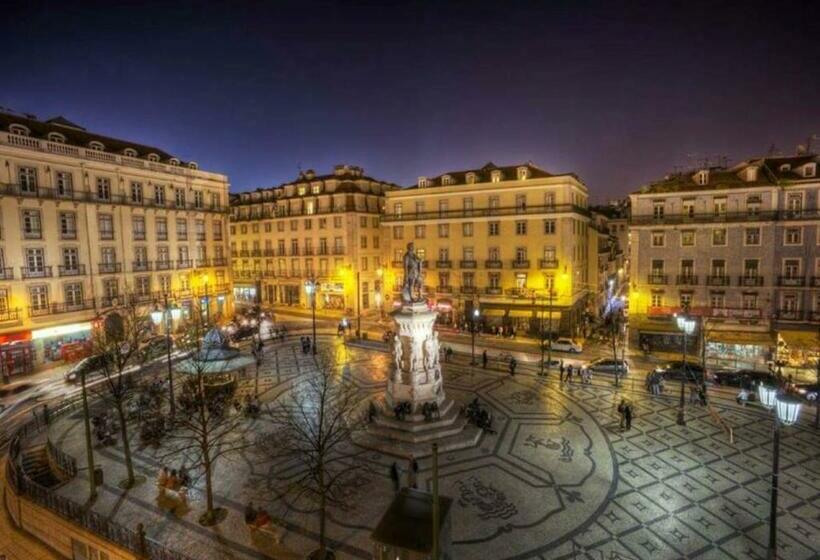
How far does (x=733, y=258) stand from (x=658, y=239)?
17.6 feet

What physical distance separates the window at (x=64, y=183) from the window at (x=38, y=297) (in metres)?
7.67

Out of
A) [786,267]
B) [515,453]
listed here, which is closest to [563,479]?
[515,453]

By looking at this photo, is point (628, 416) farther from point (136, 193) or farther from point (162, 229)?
point (136, 193)

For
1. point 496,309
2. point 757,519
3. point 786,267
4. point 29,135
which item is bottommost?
point 757,519

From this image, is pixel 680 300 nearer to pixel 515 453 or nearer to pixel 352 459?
pixel 515 453

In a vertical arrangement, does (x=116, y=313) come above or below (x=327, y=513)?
above

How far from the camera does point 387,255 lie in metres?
50.4

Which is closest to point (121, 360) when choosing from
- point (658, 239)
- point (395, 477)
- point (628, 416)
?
point (395, 477)

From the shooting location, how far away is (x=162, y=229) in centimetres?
4238

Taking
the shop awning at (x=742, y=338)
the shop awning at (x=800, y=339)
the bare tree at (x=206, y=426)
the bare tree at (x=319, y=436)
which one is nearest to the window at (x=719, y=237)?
the shop awning at (x=742, y=338)

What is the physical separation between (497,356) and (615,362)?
29.8 ft

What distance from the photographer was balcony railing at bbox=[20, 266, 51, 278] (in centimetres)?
3206

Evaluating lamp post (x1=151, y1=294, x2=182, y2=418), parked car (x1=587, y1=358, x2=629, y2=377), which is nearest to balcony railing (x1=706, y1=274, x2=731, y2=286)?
parked car (x1=587, y1=358, x2=629, y2=377)

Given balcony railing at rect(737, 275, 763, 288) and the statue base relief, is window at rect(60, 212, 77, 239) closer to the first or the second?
the statue base relief
